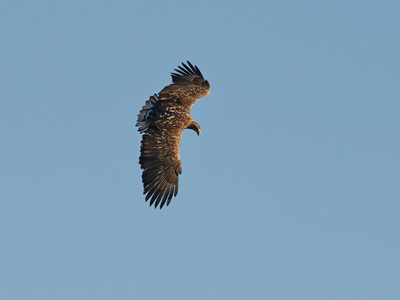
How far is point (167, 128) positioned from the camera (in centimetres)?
2369

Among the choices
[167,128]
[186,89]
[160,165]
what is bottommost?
[160,165]

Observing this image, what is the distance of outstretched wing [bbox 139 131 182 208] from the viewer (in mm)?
22172

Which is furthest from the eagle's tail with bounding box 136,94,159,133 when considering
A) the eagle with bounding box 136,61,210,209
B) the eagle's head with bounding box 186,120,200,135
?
the eagle's head with bounding box 186,120,200,135

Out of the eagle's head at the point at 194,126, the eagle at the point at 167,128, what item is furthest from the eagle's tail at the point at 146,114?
the eagle's head at the point at 194,126

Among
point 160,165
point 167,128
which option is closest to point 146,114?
point 167,128

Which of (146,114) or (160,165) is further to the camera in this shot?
(146,114)

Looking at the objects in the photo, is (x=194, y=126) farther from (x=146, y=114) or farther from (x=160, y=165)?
(x=160, y=165)

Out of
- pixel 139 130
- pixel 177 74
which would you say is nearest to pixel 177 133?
pixel 139 130

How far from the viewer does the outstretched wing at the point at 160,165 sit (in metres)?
22.2

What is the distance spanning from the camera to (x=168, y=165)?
74.4 feet

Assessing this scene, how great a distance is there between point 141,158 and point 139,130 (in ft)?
6.72

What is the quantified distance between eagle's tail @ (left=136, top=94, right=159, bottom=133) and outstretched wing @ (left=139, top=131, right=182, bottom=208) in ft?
3.68

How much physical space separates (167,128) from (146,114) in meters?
1.52

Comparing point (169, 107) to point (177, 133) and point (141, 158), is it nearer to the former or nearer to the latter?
point (177, 133)
